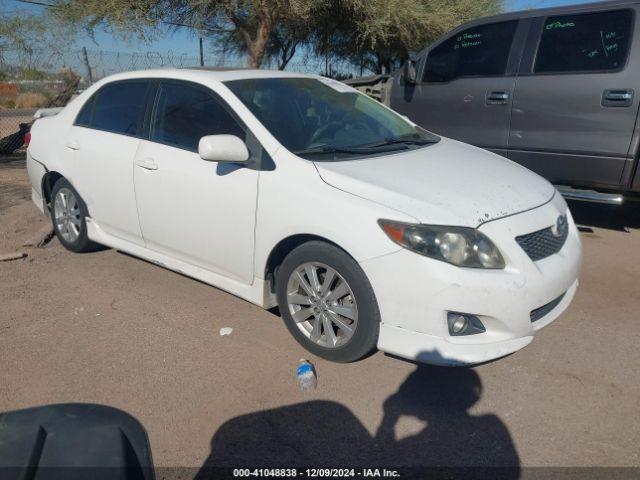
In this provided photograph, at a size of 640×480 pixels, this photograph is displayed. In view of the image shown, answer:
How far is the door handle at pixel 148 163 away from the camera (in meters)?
3.93

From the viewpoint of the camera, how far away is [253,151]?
3432 mm

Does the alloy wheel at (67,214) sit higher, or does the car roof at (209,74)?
the car roof at (209,74)

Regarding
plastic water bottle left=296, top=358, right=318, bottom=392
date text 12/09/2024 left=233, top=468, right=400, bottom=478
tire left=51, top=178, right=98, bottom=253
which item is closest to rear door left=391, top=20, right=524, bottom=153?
plastic water bottle left=296, top=358, right=318, bottom=392

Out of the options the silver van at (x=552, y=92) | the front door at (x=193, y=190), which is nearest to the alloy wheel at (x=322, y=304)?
the front door at (x=193, y=190)

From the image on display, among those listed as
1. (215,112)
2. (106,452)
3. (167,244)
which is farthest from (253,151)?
(106,452)

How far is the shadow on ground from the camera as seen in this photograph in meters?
5.97

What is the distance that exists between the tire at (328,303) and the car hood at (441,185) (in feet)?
1.35

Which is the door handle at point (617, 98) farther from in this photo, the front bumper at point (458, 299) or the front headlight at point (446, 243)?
the front headlight at point (446, 243)

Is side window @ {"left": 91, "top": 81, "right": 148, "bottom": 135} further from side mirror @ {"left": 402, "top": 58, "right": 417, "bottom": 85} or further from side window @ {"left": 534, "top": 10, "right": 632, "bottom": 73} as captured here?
side window @ {"left": 534, "top": 10, "right": 632, "bottom": 73}

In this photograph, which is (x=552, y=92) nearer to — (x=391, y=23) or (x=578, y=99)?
(x=578, y=99)

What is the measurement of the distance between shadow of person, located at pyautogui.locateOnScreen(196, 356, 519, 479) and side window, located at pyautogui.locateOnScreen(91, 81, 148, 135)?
254 cm

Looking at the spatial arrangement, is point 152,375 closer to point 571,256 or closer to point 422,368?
point 422,368

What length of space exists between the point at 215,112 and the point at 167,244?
1.03 m

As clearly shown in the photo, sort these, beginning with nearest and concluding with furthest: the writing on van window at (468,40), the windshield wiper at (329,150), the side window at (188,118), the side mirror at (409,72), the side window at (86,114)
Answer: the windshield wiper at (329,150) < the side window at (188,118) < the side window at (86,114) < the writing on van window at (468,40) < the side mirror at (409,72)
